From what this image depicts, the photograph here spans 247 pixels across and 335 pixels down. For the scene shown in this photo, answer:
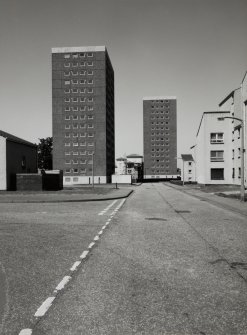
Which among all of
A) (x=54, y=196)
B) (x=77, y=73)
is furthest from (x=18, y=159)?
(x=77, y=73)

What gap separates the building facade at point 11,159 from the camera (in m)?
43.4

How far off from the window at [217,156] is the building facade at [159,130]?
329ft

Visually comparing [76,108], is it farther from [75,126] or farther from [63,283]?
[63,283]

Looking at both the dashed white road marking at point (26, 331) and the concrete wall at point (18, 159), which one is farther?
the concrete wall at point (18, 159)

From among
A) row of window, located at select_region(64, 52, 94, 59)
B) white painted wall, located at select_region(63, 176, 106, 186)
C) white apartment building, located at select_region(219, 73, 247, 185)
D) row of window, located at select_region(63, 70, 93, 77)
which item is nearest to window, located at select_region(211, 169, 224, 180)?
white apartment building, located at select_region(219, 73, 247, 185)

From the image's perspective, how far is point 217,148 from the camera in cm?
5681

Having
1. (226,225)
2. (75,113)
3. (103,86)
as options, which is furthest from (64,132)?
(226,225)

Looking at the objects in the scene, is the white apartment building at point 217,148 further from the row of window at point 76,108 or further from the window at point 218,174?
the row of window at point 76,108

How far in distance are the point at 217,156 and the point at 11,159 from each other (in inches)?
1204

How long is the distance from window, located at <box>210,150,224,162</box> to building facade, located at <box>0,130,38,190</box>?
2765 centimetres

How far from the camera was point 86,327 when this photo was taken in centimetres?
443

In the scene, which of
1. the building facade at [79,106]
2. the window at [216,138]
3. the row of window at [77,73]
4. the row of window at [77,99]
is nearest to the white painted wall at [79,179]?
the building facade at [79,106]

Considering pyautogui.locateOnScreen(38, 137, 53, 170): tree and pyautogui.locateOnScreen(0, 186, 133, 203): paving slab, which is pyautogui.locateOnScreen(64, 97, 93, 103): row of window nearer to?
pyautogui.locateOnScreen(38, 137, 53, 170): tree

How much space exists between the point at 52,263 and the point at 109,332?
3657 millimetres
